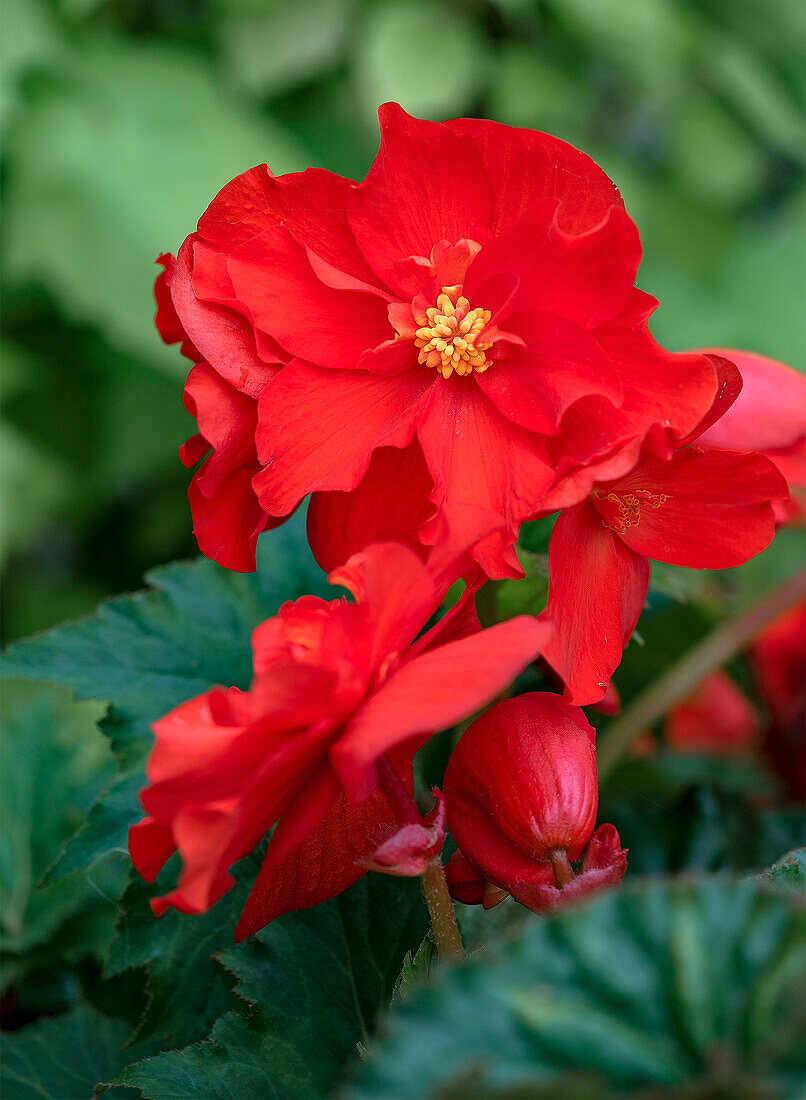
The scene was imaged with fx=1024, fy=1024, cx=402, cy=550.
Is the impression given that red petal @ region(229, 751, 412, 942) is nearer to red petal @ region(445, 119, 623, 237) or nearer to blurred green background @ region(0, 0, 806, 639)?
red petal @ region(445, 119, 623, 237)

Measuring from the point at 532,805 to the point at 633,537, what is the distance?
0.10 metres

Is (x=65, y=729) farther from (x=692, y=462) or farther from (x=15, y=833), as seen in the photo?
(x=692, y=462)

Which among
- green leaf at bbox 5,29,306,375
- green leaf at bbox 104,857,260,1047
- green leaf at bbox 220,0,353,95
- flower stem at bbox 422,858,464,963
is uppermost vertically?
green leaf at bbox 220,0,353,95

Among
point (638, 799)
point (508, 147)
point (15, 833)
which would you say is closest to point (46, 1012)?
point (15, 833)

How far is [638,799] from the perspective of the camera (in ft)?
1.89

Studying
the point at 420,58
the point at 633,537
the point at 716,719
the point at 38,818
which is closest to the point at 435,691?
the point at 633,537

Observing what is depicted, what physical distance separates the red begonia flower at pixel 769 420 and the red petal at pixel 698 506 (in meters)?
0.05

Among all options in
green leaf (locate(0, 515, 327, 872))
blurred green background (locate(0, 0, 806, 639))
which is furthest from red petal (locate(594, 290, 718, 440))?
blurred green background (locate(0, 0, 806, 639))

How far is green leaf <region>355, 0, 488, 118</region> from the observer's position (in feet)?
4.90

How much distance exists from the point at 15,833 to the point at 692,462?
0.46m

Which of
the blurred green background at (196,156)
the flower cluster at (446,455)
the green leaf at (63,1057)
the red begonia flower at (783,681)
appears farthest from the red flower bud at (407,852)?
the blurred green background at (196,156)

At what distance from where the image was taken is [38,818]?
60 centimetres

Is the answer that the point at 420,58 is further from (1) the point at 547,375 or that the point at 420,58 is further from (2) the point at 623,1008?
(2) the point at 623,1008

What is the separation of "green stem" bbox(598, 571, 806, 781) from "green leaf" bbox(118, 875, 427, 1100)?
165mm
